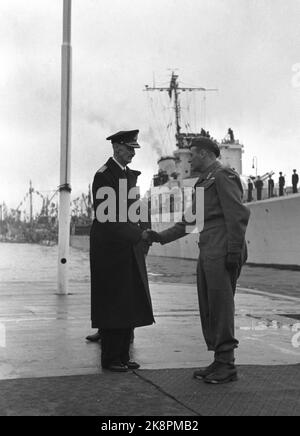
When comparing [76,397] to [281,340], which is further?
[281,340]

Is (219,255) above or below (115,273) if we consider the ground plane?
above

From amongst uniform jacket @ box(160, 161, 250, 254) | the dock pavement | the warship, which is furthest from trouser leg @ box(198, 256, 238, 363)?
the warship

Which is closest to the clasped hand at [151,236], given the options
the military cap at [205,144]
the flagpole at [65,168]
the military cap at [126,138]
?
the military cap at [126,138]

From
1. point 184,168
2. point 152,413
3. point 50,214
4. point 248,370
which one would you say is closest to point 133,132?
point 248,370

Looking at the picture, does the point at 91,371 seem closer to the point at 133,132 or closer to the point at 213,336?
the point at 213,336

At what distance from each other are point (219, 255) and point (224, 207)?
34 cm

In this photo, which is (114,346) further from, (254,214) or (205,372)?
(254,214)

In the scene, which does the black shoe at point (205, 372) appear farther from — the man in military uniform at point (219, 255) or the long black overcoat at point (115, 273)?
the long black overcoat at point (115, 273)

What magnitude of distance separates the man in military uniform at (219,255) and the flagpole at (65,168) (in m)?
6.44

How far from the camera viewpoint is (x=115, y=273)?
16.6ft

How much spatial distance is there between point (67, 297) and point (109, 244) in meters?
5.79

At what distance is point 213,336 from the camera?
15.4ft

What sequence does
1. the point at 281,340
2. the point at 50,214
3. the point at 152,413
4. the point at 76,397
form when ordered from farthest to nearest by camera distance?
the point at 50,214
the point at 281,340
the point at 76,397
the point at 152,413

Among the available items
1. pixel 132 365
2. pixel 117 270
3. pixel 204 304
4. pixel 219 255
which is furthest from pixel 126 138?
pixel 132 365
